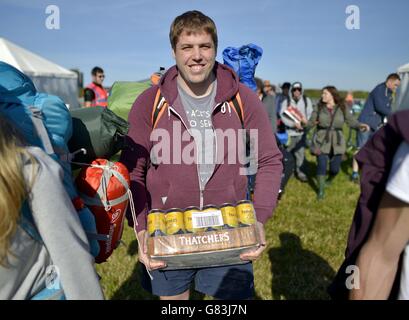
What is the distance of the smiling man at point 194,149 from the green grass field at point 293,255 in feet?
6.21

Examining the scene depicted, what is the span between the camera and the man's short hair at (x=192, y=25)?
202 cm

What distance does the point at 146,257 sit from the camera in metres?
2.03

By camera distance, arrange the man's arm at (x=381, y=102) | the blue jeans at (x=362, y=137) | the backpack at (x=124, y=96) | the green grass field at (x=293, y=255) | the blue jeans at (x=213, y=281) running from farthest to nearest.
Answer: the blue jeans at (x=362, y=137) → the man's arm at (x=381, y=102) → the green grass field at (x=293, y=255) → the backpack at (x=124, y=96) → the blue jeans at (x=213, y=281)

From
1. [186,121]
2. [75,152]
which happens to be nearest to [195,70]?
[186,121]

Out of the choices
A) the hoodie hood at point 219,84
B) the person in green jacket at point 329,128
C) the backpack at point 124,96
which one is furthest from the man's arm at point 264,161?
the person in green jacket at point 329,128

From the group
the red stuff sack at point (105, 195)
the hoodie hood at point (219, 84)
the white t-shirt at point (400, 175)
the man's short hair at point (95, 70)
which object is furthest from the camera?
the man's short hair at point (95, 70)

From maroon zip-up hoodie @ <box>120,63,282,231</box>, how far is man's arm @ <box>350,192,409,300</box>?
0.92 meters

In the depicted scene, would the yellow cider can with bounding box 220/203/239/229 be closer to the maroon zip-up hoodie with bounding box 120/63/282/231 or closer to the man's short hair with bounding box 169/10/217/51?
the maroon zip-up hoodie with bounding box 120/63/282/231

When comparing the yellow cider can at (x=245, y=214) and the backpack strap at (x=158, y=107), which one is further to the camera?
the backpack strap at (x=158, y=107)

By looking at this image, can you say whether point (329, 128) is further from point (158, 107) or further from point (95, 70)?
point (95, 70)

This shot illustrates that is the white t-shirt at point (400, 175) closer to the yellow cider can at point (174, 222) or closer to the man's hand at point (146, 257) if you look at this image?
the yellow cider can at point (174, 222)

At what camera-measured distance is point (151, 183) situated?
2.25 meters

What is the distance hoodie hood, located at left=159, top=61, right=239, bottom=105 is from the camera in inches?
84.9
